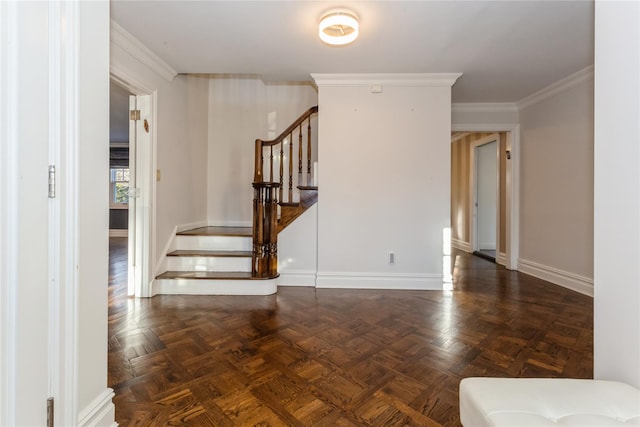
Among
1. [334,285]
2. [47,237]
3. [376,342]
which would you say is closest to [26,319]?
[47,237]

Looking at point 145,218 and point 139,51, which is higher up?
point 139,51

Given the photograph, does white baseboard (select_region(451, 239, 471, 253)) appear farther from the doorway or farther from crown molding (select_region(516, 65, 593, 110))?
crown molding (select_region(516, 65, 593, 110))

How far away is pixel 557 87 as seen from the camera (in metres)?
3.56

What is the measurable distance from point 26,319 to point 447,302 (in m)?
3.05

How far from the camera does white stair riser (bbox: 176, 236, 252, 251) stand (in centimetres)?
353

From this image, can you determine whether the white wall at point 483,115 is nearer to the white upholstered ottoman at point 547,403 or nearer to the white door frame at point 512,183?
the white door frame at point 512,183

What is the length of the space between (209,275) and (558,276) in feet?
13.8

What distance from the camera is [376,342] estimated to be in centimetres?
203

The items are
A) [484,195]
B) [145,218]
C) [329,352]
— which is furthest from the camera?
[484,195]

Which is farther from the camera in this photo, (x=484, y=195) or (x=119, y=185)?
(x=119, y=185)

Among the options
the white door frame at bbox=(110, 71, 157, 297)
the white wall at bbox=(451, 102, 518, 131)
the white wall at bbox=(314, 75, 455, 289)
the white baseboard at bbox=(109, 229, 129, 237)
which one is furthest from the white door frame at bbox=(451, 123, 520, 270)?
the white baseboard at bbox=(109, 229, 129, 237)

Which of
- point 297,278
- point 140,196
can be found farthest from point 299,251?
point 140,196

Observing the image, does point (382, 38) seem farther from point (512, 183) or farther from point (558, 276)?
point (558, 276)

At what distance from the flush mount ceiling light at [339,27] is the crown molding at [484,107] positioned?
2673 millimetres
